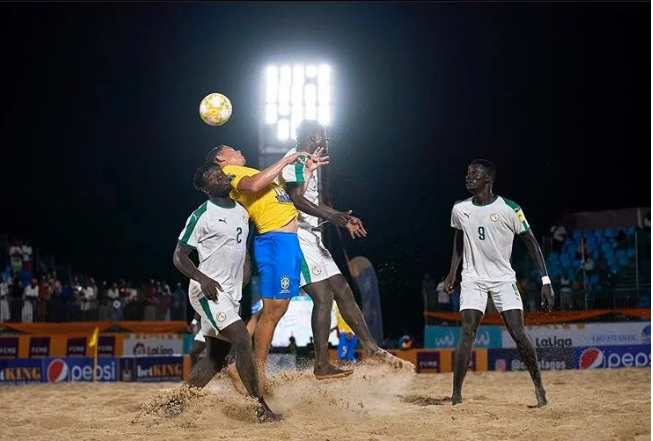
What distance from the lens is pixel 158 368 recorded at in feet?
54.9

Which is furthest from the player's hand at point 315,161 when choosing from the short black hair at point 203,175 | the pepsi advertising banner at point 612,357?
the pepsi advertising banner at point 612,357

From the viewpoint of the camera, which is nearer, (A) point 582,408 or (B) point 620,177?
(A) point 582,408

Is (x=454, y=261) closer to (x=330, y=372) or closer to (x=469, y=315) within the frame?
(x=469, y=315)

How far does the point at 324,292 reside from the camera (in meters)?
8.30

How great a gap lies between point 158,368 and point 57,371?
6.12 ft

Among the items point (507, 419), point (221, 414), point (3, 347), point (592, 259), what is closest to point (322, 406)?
point (221, 414)

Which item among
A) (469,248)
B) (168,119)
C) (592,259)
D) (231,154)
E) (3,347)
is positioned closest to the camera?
(231,154)

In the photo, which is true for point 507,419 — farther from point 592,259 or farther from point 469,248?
point 592,259

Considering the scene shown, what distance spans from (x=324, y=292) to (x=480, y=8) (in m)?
22.5

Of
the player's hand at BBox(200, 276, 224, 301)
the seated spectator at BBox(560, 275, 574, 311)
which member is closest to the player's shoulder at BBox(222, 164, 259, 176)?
the player's hand at BBox(200, 276, 224, 301)

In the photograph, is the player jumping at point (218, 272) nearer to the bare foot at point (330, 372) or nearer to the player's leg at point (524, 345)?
the bare foot at point (330, 372)

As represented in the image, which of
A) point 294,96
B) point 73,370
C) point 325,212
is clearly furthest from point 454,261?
point 294,96

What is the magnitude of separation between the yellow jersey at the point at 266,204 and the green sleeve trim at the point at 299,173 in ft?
0.96

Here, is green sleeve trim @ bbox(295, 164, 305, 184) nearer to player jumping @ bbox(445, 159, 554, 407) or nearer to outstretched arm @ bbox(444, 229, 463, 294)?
player jumping @ bbox(445, 159, 554, 407)
